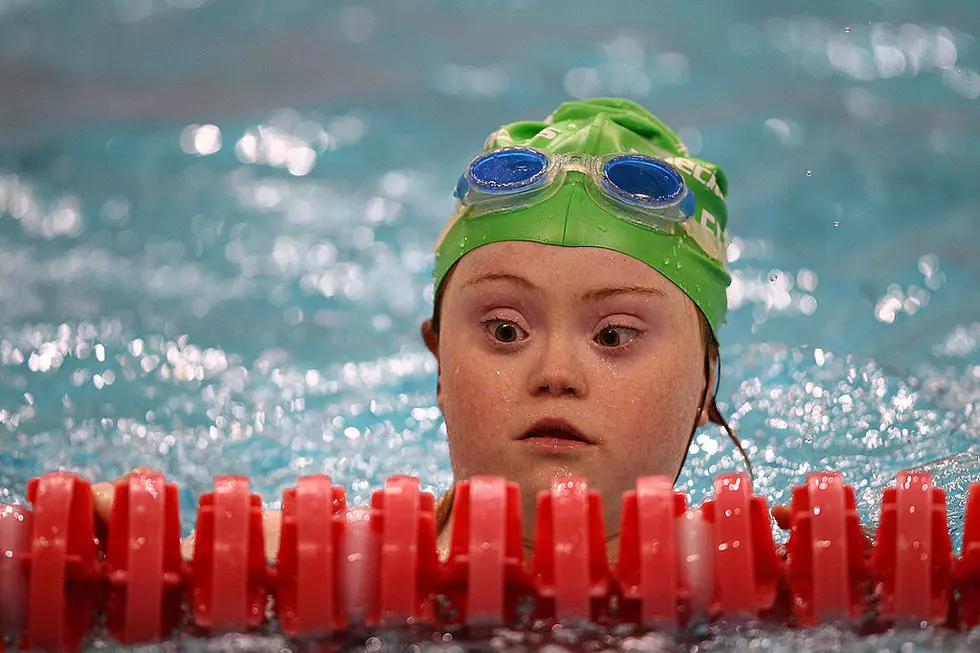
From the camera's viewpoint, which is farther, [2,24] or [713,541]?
[2,24]

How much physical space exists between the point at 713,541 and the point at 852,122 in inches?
157

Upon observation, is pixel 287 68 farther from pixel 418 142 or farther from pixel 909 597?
pixel 909 597

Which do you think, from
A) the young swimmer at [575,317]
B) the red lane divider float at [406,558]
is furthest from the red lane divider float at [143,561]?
the young swimmer at [575,317]

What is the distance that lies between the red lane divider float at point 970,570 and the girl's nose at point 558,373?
0.67m

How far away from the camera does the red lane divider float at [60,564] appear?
74.4 inches

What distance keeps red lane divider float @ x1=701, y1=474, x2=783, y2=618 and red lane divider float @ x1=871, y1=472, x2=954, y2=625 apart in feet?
0.56

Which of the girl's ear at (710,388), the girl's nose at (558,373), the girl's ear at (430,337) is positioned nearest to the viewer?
the girl's nose at (558,373)

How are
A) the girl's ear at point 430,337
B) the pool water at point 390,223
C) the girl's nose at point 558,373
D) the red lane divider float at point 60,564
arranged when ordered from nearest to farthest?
1. the red lane divider float at point 60,564
2. the girl's nose at point 558,373
3. the girl's ear at point 430,337
4. the pool water at point 390,223

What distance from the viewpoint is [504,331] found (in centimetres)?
241

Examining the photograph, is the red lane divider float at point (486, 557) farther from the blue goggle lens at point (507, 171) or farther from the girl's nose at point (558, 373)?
the blue goggle lens at point (507, 171)

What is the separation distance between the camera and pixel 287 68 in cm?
623

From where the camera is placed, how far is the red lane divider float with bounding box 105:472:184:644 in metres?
1.89

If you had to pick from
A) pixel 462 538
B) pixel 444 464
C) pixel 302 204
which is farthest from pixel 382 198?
pixel 462 538

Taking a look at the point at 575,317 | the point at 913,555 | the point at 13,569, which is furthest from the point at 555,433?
the point at 13,569
